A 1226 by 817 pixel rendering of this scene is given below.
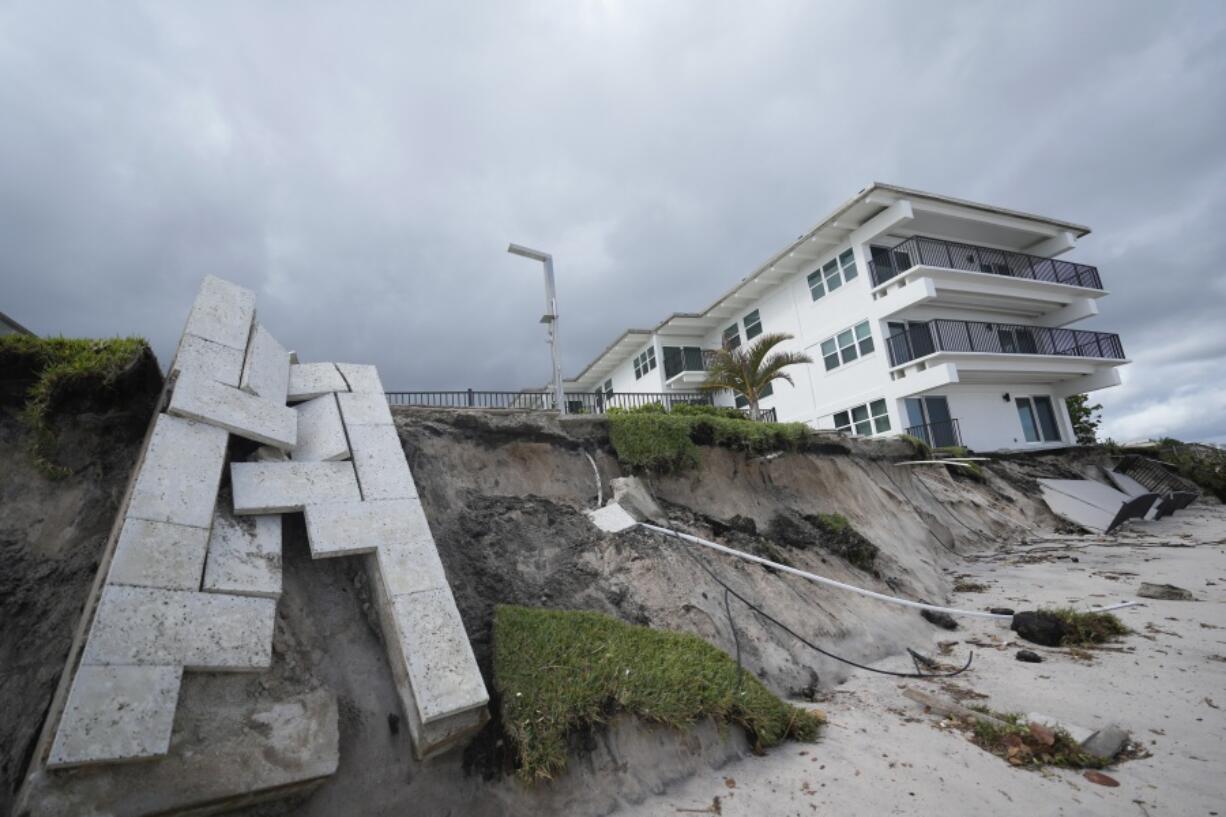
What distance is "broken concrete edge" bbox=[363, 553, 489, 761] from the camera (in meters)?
3.96

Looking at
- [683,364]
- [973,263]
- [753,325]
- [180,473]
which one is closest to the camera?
[180,473]

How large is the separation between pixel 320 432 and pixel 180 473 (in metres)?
1.26

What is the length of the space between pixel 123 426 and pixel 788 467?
972 cm

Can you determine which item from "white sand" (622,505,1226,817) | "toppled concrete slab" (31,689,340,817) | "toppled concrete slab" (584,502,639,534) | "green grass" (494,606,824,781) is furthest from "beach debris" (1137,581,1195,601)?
"toppled concrete slab" (31,689,340,817)

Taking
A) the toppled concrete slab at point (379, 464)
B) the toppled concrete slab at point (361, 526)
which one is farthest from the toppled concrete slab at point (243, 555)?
the toppled concrete slab at point (379, 464)

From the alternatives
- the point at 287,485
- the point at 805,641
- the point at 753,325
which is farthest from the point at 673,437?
the point at 753,325

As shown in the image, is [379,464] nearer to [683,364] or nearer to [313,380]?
[313,380]

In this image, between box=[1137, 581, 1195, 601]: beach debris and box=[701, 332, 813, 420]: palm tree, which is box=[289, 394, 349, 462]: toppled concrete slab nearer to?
box=[1137, 581, 1195, 601]: beach debris

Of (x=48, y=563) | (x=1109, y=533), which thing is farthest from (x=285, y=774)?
(x=1109, y=533)

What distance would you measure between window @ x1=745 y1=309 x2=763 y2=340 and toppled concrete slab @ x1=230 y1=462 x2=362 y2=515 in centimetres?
2545

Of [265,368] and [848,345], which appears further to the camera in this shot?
[848,345]

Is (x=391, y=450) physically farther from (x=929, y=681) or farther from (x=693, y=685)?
(x=929, y=681)

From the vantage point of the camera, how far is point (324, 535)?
447cm

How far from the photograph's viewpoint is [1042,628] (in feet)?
22.9
